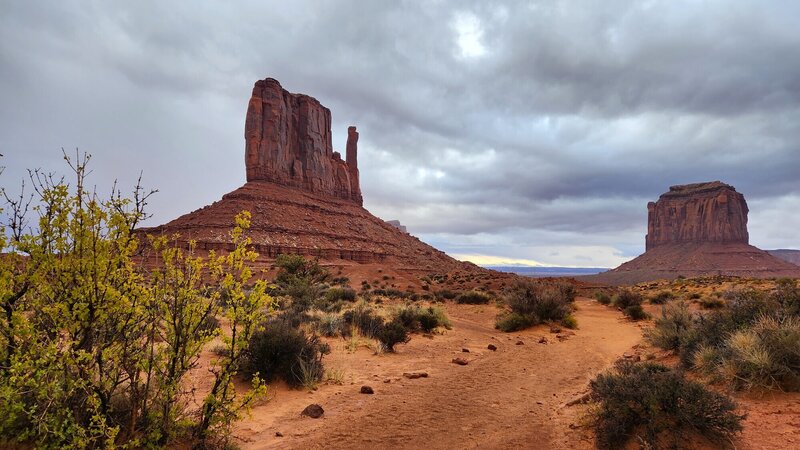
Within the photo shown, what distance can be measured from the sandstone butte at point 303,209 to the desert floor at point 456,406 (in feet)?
116

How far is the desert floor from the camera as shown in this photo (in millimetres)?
5203

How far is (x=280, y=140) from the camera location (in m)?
88.6

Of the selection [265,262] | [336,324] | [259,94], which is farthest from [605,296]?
[259,94]

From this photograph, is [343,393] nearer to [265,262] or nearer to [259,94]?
[265,262]

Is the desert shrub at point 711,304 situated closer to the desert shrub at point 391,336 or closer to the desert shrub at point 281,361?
the desert shrub at point 391,336

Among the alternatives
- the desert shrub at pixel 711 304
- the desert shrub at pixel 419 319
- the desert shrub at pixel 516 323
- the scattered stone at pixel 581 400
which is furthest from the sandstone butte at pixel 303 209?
the scattered stone at pixel 581 400

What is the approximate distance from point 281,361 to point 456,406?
3.61 meters

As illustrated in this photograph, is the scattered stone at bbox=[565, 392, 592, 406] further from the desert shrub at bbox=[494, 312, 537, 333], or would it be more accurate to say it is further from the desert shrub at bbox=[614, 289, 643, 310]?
the desert shrub at bbox=[614, 289, 643, 310]

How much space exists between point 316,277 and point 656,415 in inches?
1326

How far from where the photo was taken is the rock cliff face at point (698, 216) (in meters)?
124

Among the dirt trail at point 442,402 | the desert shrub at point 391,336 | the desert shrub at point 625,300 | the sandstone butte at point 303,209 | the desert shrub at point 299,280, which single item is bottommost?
the dirt trail at point 442,402

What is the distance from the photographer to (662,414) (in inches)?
189

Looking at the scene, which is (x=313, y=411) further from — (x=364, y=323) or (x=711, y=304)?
(x=711, y=304)

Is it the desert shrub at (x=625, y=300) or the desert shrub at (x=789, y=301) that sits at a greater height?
the desert shrub at (x=789, y=301)
